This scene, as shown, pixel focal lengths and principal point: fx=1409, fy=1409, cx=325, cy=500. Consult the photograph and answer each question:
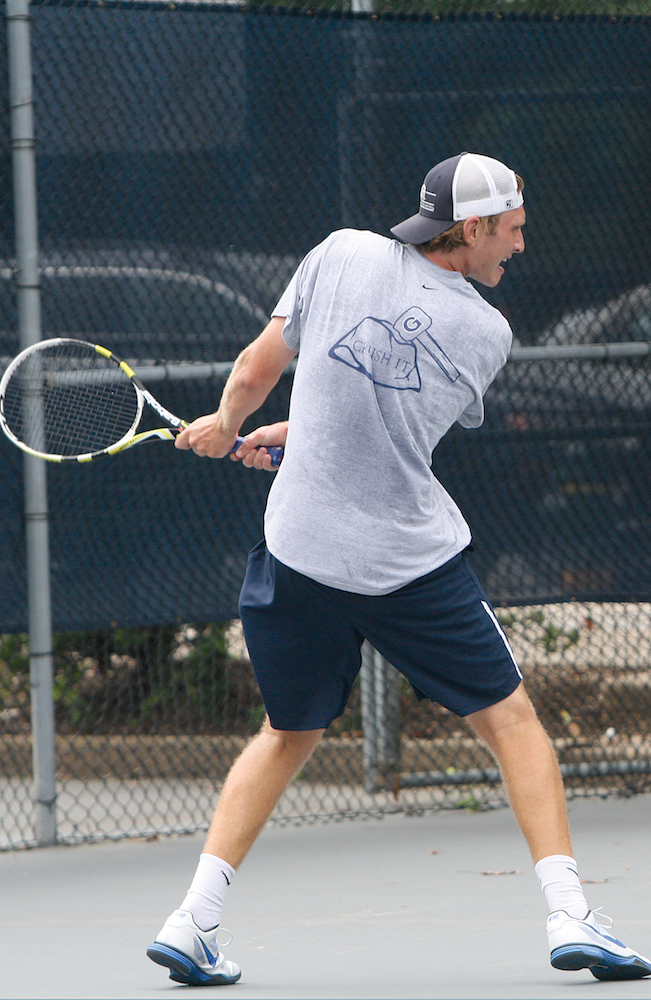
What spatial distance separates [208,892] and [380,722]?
199 cm

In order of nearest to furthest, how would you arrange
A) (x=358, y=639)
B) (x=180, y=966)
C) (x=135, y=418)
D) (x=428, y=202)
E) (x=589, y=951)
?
1. (x=589, y=951)
2. (x=180, y=966)
3. (x=428, y=202)
4. (x=358, y=639)
5. (x=135, y=418)

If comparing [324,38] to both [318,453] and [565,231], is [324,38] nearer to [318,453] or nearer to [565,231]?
[565,231]

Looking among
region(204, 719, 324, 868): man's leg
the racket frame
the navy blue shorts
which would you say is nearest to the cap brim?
the navy blue shorts

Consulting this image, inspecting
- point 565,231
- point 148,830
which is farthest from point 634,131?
point 148,830

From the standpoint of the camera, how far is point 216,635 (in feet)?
18.4

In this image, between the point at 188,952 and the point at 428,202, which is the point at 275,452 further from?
the point at 188,952

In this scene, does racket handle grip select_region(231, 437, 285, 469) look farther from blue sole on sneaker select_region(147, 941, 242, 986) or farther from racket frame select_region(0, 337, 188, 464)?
blue sole on sneaker select_region(147, 941, 242, 986)

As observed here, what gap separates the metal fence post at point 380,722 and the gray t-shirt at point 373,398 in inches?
75.5

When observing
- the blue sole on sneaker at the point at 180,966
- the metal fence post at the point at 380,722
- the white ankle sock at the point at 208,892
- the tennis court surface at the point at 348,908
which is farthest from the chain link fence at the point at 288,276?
the blue sole on sneaker at the point at 180,966

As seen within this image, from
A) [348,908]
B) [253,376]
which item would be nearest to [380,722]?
[348,908]

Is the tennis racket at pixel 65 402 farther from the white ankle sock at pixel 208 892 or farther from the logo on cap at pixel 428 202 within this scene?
the white ankle sock at pixel 208 892

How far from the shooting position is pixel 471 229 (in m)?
3.14

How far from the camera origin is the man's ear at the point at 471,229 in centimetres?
313

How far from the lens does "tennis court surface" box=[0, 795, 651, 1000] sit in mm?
3201
